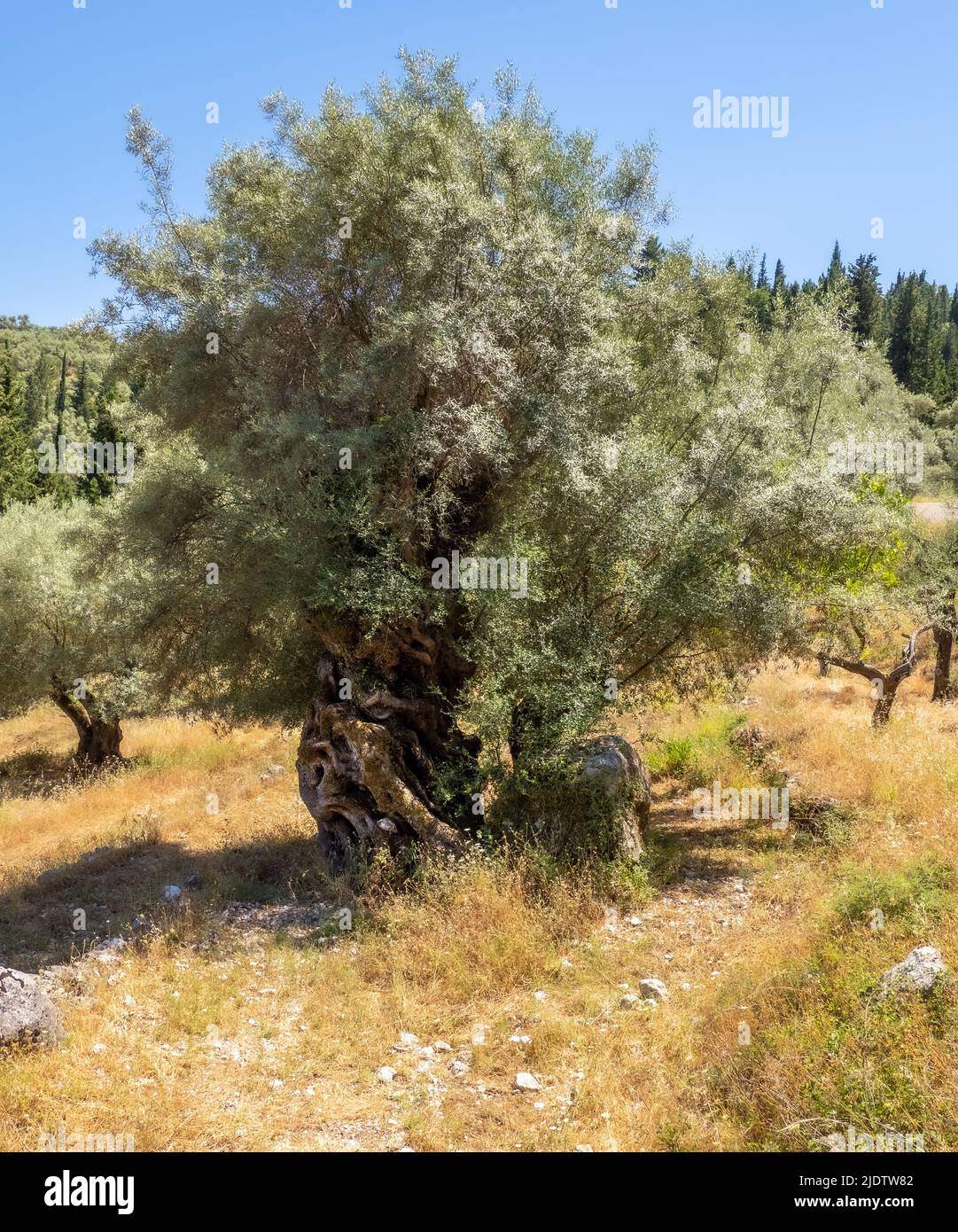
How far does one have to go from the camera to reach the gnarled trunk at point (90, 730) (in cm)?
2300

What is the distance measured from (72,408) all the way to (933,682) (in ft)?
312

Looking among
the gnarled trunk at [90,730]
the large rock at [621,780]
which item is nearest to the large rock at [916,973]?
the large rock at [621,780]

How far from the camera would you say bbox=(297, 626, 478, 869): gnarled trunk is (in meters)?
10.9

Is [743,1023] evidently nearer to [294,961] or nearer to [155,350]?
[294,961]

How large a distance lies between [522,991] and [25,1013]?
451cm

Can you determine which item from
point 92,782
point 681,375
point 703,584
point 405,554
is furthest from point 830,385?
point 92,782

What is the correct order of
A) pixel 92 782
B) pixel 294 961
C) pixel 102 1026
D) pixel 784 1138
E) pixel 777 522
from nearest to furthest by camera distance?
pixel 784 1138 → pixel 102 1026 → pixel 294 961 → pixel 777 522 → pixel 92 782

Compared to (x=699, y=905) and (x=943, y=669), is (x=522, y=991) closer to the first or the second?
(x=699, y=905)

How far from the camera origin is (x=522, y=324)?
10953mm

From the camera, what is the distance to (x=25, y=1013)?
22.8 feet

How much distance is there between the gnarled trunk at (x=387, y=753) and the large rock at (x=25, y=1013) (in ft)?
14.9

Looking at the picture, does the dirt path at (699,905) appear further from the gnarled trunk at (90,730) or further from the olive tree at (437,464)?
the gnarled trunk at (90,730)

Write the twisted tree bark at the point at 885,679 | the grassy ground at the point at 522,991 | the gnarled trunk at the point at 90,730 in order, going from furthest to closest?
1. the gnarled trunk at the point at 90,730
2. the twisted tree bark at the point at 885,679
3. the grassy ground at the point at 522,991

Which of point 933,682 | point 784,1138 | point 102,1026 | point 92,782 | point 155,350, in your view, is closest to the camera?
point 784,1138
